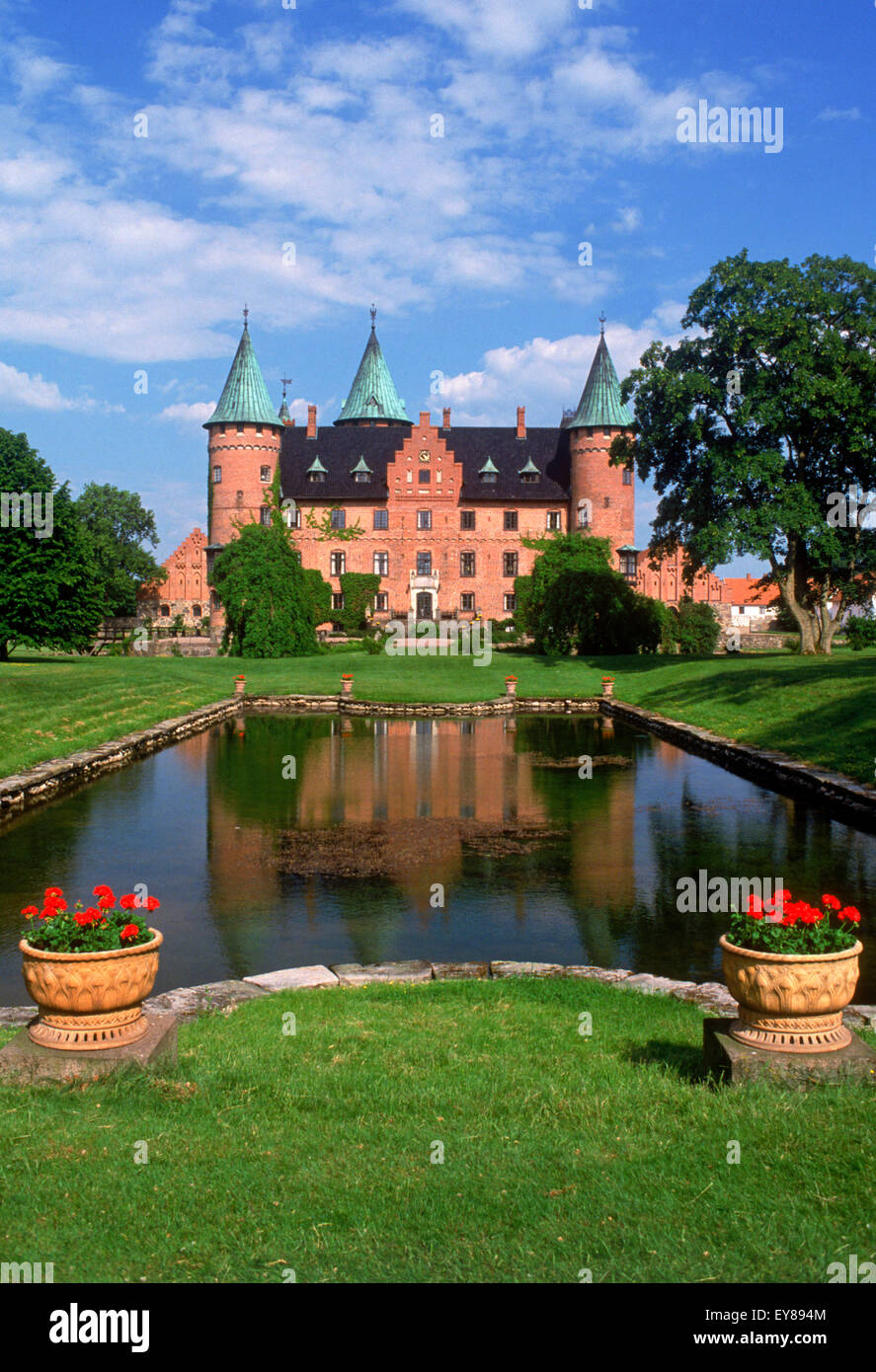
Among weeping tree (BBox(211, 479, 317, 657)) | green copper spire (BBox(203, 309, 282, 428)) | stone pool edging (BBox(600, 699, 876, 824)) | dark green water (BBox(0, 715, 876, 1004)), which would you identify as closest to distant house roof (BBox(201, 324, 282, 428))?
green copper spire (BBox(203, 309, 282, 428))

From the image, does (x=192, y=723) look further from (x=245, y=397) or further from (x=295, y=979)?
(x=245, y=397)

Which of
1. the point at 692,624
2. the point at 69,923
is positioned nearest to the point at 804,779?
the point at 69,923

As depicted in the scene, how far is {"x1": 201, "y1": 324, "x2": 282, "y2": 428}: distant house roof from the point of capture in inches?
2798

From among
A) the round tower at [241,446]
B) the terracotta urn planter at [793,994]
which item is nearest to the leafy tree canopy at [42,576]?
the round tower at [241,446]

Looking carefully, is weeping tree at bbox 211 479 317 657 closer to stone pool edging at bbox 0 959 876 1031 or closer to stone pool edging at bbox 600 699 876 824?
stone pool edging at bbox 600 699 876 824

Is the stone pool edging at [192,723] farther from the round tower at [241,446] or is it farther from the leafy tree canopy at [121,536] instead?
the leafy tree canopy at [121,536]

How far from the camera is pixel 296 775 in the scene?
72.8 feet

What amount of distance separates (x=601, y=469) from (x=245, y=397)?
23.7 metres

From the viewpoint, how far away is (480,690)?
43.3 m

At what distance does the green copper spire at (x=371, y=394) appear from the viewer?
266 ft

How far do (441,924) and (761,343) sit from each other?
120ft

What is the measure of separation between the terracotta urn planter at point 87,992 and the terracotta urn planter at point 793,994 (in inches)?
135

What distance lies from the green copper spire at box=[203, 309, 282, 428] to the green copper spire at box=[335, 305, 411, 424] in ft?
33.8

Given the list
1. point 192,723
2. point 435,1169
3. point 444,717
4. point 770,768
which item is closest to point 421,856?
point 435,1169
